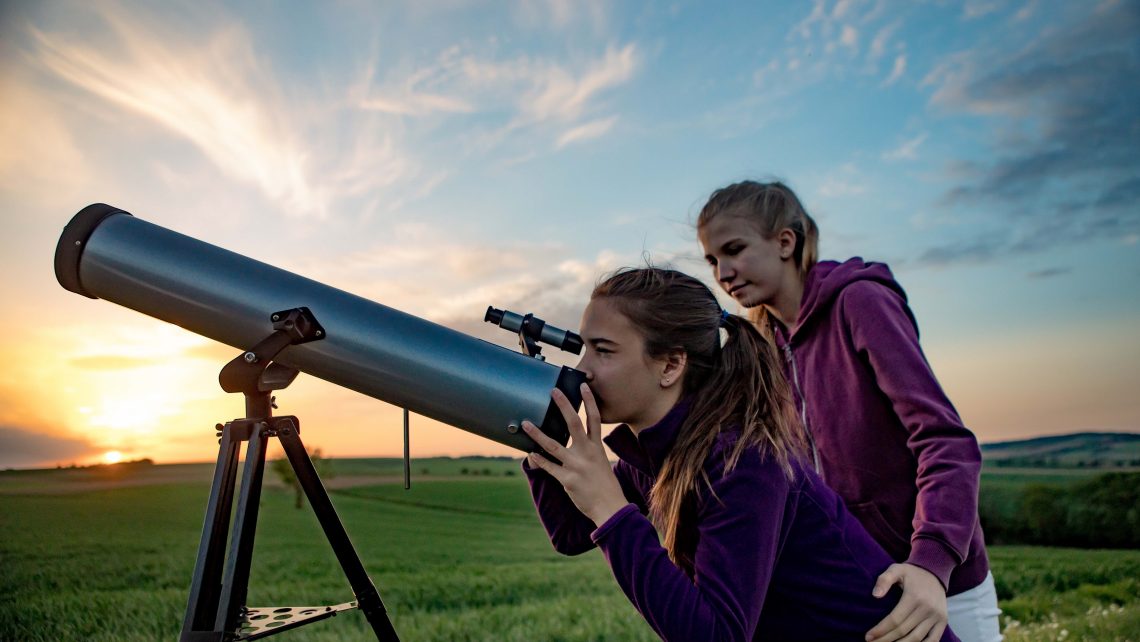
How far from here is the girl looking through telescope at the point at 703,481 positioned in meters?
1.62

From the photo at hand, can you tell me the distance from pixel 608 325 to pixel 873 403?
3.32 ft

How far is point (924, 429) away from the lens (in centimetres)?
222

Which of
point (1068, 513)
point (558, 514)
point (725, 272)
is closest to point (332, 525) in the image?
point (558, 514)

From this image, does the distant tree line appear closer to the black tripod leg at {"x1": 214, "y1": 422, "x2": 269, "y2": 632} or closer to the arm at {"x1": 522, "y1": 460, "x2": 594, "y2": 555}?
the arm at {"x1": 522, "y1": 460, "x2": 594, "y2": 555}

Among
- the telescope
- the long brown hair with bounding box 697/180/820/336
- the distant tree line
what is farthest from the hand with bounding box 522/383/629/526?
the distant tree line

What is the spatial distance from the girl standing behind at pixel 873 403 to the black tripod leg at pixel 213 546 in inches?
61.4

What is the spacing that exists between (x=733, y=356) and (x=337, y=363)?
1.08m

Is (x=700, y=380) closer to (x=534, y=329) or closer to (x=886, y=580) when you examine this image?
(x=534, y=329)

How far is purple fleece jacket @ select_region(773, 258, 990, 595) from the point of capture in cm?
212

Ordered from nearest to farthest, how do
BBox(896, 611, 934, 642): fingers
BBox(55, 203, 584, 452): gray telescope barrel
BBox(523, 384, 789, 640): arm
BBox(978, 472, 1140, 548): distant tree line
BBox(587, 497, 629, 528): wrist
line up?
BBox(523, 384, 789, 640): arm
BBox(587, 497, 629, 528): wrist
BBox(896, 611, 934, 642): fingers
BBox(55, 203, 584, 452): gray telescope barrel
BBox(978, 472, 1140, 548): distant tree line

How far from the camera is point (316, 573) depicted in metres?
6.55

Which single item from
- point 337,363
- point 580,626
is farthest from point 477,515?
point 337,363

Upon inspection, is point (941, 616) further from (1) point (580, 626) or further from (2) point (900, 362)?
(1) point (580, 626)

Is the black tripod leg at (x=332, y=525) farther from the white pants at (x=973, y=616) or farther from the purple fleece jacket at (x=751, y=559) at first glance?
the white pants at (x=973, y=616)
